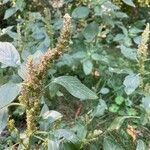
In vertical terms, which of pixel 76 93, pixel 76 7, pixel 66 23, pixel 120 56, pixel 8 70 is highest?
pixel 66 23

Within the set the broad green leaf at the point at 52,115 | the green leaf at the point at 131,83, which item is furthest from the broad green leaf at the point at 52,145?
the green leaf at the point at 131,83

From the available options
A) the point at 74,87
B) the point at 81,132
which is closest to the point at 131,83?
the point at 81,132

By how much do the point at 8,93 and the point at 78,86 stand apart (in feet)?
0.68

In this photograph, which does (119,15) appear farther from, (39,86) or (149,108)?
(39,86)

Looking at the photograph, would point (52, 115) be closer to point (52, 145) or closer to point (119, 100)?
point (52, 145)


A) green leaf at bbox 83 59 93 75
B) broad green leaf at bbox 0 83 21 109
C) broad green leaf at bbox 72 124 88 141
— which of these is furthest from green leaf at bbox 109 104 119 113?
broad green leaf at bbox 0 83 21 109

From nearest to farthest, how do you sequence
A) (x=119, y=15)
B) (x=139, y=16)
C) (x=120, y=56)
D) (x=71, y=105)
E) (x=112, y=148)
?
1. (x=112, y=148)
2. (x=119, y=15)
3. (x=71, y=105)
4. (x=120, y=56)
5. (x=139, y=16)

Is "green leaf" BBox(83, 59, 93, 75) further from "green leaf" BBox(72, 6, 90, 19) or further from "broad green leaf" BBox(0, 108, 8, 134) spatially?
"broad green leaf" BBox(0, 108, 8, 134)

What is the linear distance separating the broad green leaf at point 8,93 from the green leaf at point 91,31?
963mm

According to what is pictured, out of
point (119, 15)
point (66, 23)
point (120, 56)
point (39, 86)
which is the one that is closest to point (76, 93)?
point (39, 86)

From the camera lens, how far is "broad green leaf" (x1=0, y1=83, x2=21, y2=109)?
4.17 feet

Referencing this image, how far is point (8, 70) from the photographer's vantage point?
87.2 inches

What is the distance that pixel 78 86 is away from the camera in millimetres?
1314

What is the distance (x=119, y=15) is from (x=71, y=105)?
58 centimetres
